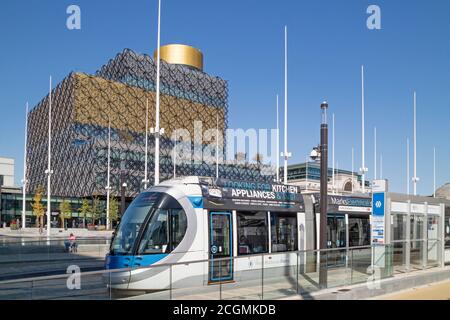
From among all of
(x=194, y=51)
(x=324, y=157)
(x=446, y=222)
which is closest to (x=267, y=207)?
(x=324, y=157)

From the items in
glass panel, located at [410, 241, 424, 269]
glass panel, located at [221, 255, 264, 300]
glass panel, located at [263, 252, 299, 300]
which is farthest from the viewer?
glass panel, located at [410, 241, 424, 269]

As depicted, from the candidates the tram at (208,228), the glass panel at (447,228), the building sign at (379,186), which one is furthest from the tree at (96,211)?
the building sign at (379,186)

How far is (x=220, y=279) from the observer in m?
11.1

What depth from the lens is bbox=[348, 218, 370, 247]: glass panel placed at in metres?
20.8

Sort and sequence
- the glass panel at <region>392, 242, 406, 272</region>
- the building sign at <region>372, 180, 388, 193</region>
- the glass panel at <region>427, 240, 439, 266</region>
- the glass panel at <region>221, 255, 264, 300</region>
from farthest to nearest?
the glass panel at <region>427, 240, 439, 266</region> < the building sign at <region>372, 180, 388, 193</region> < the glass panel at <region>392, 242, 406, 272</region> < the glass panel at <region>221, 255, 264, 300</region>

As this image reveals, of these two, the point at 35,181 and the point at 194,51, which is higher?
the point at 194,51

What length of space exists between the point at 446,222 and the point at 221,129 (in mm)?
92015

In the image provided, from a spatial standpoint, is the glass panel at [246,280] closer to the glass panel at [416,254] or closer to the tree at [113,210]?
the glass panel at [416,254]

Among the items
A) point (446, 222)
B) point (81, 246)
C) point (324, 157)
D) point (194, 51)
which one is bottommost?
point (81, 246)

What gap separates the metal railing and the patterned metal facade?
240 ft

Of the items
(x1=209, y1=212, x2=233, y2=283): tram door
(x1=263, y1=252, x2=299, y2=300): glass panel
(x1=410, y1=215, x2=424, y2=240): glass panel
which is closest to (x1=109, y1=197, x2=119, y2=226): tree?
(x1=410, y1=215, x2=424, y2=240): glass panel

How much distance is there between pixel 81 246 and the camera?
99.9 feet

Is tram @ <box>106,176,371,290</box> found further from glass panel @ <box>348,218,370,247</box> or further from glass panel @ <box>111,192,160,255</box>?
glass panel @ <box>348,218,370,247</box>
